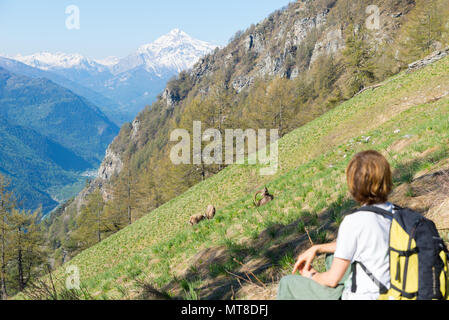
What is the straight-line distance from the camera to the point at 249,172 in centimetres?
2064

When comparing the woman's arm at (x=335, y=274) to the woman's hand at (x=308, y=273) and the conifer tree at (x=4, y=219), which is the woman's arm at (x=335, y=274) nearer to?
the woman's hand at (x=308, y=273)

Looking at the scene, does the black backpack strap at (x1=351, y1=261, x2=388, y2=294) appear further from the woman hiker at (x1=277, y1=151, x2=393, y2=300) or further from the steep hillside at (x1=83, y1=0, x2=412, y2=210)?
the steep hillside at (x1=83, y1=0, x2=412, y2=210)

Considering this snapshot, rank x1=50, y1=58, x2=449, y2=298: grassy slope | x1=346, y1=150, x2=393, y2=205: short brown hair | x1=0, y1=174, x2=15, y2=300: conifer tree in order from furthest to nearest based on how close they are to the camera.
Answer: x1=0, y1=174, x2=15, y2=300: conifer tree
x1=50, y1=58, x2=449, y2=298: grassy slope
x1=346, y1=150, x2=393, y2=205: short brown hair

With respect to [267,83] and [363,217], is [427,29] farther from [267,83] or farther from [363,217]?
[363,217]

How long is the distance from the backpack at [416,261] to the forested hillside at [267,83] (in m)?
32.0

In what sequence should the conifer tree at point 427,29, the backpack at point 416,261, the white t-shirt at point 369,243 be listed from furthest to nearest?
1. the conifer tree at point 427,29
2. the white t-shirt at point 369,243
3. the backpack at point 416,261

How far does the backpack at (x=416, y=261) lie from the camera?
207 centimetres

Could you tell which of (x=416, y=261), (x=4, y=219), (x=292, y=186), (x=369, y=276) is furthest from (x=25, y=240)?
(x=416, y=261)

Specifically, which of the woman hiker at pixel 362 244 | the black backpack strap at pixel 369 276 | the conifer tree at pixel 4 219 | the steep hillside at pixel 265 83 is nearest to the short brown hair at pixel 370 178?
the woman hiker at pixel 362 244

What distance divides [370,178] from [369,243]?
54 centimetres

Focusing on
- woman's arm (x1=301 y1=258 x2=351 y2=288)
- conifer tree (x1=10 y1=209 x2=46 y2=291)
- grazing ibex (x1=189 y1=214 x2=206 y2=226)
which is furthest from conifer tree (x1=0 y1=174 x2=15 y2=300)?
woman's arm (x1=301 y1=258 x2=351 y2=288)

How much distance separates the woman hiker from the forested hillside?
104 ft

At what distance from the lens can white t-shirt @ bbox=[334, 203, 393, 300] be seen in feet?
7.13
